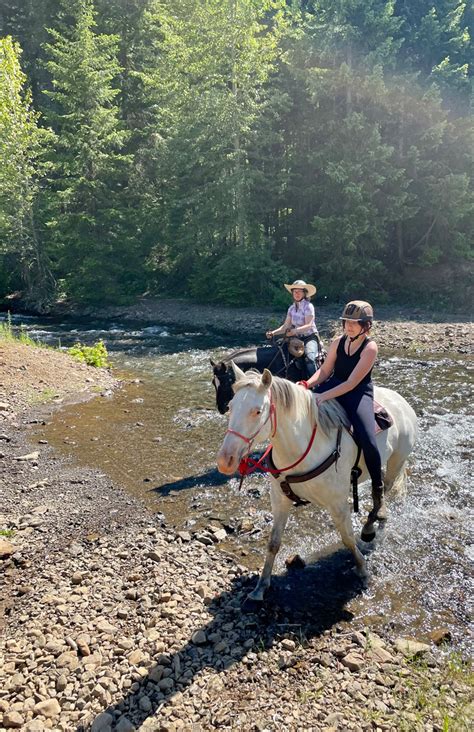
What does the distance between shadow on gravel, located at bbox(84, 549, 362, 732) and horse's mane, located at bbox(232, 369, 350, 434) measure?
6.10 feet

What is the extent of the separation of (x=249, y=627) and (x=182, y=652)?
Answer: 2.34ft

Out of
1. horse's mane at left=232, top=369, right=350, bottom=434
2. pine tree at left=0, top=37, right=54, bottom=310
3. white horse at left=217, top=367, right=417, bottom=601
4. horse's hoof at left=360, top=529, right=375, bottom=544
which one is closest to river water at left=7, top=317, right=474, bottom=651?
horse's hoof at left=360, top=529, right=375, bottom=544

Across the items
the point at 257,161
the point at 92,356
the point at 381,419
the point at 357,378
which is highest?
the point at 257,161

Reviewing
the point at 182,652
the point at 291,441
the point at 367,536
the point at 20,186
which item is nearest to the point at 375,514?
the point at 367,536

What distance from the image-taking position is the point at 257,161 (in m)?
26.7

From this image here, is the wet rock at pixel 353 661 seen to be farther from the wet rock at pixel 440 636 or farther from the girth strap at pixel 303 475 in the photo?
the girth strap at pixel 303 475

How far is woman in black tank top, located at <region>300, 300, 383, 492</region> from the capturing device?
5145 mm

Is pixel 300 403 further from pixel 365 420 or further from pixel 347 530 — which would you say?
pixel 347 530

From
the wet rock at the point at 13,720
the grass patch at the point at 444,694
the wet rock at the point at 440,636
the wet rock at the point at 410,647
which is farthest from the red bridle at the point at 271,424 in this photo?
the wet rock at the point at 13,720

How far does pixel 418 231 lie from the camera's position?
28.2m

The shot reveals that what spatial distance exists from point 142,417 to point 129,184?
24426 millimetres

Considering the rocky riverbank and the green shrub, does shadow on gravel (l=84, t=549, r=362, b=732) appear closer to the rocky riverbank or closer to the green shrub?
the rocky riverbank

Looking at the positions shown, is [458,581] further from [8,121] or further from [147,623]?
[8,121]

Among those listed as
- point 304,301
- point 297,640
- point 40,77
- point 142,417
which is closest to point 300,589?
point 297,640
